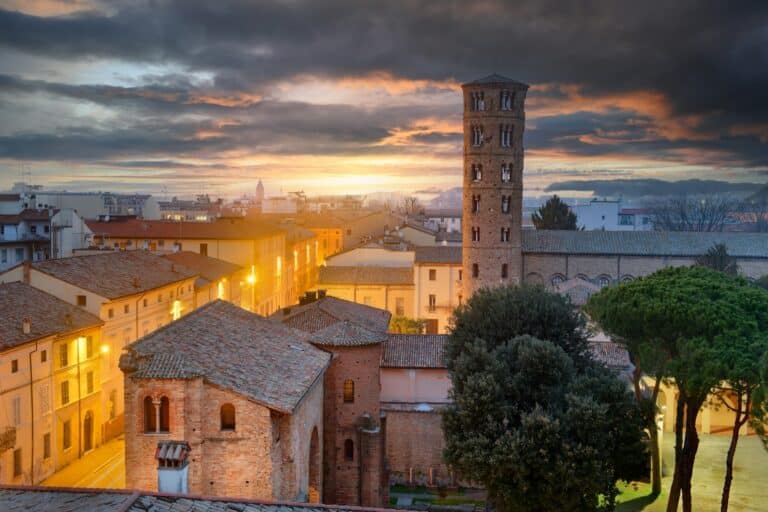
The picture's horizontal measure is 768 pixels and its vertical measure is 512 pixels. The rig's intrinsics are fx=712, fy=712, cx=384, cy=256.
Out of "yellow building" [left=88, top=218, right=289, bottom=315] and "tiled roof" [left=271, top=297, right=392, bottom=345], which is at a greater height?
"yellow building" [left=88, top=218, right=289, bottom=315]

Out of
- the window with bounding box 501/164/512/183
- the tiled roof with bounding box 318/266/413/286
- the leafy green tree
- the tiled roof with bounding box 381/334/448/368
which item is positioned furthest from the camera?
the tiled roof with bounding box 318/266/413/286

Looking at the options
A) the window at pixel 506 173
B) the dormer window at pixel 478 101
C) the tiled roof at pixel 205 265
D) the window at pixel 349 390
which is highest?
the dormer window at pixel 478 101

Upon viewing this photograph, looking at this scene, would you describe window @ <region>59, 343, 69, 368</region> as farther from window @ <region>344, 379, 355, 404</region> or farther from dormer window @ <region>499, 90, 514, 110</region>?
dormer window @ <region>499, 90, 514, 110</region>

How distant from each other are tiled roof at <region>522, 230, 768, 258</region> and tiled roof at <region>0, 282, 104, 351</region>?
122 ft

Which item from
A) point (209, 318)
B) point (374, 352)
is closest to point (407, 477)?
point (374, 352)

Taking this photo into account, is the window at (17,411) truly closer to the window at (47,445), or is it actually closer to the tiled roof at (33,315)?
the window at (47,445)

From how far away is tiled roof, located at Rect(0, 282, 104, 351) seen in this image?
28016 millimetres

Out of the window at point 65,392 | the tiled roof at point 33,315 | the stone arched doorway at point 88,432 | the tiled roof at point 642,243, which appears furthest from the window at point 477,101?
the window at point 65,392

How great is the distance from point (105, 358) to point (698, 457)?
95.8ft

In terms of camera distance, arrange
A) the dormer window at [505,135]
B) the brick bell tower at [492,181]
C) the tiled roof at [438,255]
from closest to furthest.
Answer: the brick bell tower at [492,181] < the dormer window at [505,135] < the tiled roof at [438,255]

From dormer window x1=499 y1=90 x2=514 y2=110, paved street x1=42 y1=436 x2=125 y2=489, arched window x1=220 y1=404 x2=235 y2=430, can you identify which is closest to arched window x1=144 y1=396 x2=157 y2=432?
arched window x1=220 y1=404 x2=235 y2=430

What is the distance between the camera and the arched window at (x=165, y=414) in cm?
1983

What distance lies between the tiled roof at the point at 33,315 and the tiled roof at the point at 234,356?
7282mm

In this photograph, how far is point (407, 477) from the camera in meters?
33.8
